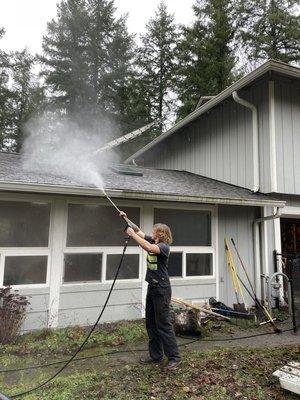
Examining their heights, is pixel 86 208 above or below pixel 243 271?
above

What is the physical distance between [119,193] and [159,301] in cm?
220

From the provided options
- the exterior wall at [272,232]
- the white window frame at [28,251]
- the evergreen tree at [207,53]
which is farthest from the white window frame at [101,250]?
the evergreen tree at [207,53]

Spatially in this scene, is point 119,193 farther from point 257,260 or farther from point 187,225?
point 257,260

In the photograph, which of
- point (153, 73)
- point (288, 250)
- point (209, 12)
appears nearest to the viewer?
point (288, 250)

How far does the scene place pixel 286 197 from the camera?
319 inches

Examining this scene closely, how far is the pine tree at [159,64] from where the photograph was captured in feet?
73.6

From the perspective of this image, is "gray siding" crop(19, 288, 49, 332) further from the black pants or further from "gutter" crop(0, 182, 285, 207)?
the black pants

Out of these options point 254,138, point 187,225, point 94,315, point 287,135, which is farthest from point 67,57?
point 94,315

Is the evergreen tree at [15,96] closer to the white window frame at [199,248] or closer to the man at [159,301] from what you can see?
the white window frame at [199,248]

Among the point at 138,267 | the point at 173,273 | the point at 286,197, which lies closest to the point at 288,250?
the point at 286,197

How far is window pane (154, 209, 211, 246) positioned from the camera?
23.6 feet

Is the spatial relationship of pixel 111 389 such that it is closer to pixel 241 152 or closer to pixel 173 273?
pixel 173 273

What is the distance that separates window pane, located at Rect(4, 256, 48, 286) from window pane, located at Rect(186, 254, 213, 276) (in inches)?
117

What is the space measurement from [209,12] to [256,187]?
1643cm
